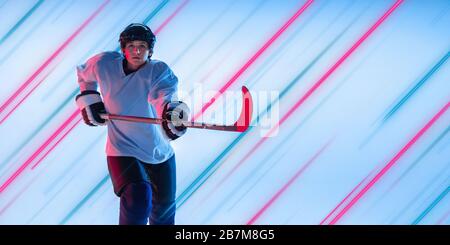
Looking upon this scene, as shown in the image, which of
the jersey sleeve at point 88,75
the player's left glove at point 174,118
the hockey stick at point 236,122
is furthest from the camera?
the jersey sleeve at point 88,75

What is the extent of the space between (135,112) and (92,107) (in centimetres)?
16

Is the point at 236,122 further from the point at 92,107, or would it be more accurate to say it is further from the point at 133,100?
the point at 92,107

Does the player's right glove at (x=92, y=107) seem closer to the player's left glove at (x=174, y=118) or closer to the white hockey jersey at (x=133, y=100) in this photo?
Answer: the white hockey jersey at (x=133, y=100)

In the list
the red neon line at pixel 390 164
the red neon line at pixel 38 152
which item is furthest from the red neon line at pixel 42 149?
the red neon line at pixel 390 164

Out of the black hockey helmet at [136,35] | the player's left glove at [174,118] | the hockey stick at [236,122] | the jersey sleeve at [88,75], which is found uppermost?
the black hockey helmet at [136,35]

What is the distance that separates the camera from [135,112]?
2250 millimetres

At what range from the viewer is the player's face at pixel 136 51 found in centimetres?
224

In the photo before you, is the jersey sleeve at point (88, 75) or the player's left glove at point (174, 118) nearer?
the player's left glove at point (174, 118)

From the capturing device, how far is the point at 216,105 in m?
2.57

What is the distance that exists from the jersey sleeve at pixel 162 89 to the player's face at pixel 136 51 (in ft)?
0.23

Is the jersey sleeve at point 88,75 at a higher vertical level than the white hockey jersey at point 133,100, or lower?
higher

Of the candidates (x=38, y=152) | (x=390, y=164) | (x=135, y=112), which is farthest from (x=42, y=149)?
(x=390, y=164)

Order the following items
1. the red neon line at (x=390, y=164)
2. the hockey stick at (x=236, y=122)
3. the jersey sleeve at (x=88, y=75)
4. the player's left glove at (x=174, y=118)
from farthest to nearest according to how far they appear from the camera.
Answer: the red neon line at (x=390, y=164) → the jersey sleeve at (x=88, y=75) → the hockey stick at (x=236, y=122) → the player's left glove at (x=174, y=118)
